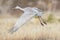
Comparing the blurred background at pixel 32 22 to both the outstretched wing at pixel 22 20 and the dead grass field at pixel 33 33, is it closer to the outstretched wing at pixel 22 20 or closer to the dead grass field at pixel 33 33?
the dead grass field at pixel 33 33

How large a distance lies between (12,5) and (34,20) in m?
1.43

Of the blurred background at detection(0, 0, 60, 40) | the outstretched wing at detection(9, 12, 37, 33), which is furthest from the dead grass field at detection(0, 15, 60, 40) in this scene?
the outstretched wing at detection(9, 12, 37, 33)

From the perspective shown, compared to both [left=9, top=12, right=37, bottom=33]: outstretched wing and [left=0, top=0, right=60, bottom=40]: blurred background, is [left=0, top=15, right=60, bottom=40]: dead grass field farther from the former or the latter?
[left=9, top=12, right=37, bottom=33]: outstretched wing

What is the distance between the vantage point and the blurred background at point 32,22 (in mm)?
5714

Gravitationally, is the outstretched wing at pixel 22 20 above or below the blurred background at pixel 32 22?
below

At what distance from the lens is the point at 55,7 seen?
919cm

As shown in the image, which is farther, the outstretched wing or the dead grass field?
the dead grass field

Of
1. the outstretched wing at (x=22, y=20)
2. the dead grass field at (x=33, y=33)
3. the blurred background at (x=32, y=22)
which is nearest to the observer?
the outstretched wing at (x=22, y=20)

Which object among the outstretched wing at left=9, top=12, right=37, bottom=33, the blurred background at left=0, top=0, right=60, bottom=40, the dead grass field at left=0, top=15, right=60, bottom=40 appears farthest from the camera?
the blurred background at left=0, top=0, right=60, bottom=40

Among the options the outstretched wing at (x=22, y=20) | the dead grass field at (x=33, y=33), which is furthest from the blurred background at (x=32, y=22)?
the outstretched wing at (x=22, y=20)

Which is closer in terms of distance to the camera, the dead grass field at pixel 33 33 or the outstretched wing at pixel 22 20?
the outstretched wing at pixel 22 20

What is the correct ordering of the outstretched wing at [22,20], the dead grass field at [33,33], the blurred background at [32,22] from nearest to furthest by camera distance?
the outstretched wing at [22,20] < the dead grass field at [33,33] < the blurred background at [32,22]

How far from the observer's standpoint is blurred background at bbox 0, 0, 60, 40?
18.7ft

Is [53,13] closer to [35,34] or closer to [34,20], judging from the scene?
[34,20]
